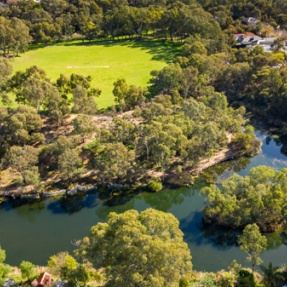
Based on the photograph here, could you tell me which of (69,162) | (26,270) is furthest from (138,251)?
(69,162)

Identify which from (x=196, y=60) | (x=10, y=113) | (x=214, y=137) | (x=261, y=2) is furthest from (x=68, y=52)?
(x=261, y=2)

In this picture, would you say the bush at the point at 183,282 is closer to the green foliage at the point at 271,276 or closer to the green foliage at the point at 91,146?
the green foliage at the point at 271,276

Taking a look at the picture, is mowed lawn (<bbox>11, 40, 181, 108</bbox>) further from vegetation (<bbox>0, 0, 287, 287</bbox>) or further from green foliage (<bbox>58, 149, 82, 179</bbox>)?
green foliage (<bbox>58, 149, 82, 179</bbox>)

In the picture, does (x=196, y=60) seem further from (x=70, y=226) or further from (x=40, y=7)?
(x=40, y=7)

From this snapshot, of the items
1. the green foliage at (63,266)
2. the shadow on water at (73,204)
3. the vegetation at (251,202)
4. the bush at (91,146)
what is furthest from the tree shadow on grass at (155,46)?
the green foliage at (63,266)

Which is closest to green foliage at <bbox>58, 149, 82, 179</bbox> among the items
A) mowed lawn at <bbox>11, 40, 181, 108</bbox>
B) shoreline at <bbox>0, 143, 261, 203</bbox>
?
shoreline at <bbox>0, 143, 261, 203</bbox>
